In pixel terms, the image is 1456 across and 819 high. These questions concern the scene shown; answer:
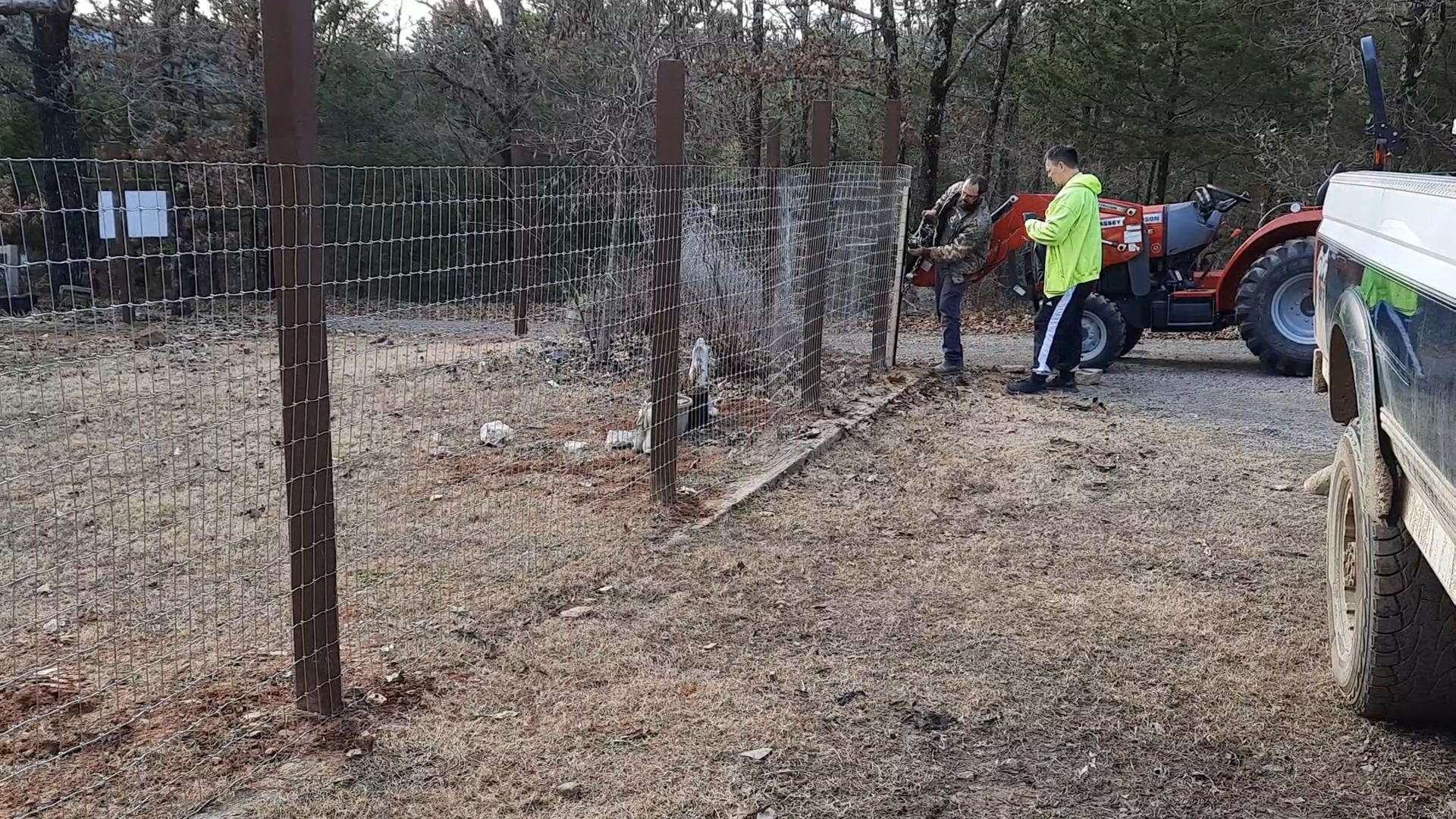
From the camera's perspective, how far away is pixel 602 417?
24.9 ft

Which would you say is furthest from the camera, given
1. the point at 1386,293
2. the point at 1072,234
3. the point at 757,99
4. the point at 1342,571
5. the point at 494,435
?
the point at 757,99

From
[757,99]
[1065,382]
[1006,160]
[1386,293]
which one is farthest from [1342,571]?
[1006,160]

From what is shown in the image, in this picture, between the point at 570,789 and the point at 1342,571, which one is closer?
the point at 570,789

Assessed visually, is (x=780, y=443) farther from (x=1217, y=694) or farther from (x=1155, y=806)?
(x=1155, y=806)

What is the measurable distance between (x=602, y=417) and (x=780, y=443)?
1.24m

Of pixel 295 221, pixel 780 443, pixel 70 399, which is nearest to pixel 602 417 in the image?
pixel 780 443

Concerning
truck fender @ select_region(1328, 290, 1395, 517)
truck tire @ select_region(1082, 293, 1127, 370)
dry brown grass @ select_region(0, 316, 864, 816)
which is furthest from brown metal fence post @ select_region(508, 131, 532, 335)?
truck tire @ select_region(1082, 293, 1127, 370)

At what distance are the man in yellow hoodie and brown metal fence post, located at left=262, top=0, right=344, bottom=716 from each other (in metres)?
6.13

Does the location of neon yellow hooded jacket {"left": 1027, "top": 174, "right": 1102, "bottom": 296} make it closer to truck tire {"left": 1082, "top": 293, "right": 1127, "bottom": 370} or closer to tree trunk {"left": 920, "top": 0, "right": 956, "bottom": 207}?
truck tire {"left": 1082, "top": 293, "right": 1127, "bottom": 370}

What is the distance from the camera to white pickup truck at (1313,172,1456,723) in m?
2.33

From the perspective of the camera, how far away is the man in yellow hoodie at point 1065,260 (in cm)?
828

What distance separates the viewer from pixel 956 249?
9.24 m

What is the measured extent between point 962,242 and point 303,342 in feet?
22.3

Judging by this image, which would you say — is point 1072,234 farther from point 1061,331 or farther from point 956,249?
point 956,249
